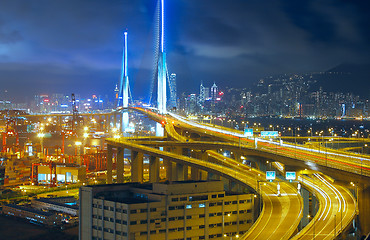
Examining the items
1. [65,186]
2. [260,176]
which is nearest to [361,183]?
[260,176]

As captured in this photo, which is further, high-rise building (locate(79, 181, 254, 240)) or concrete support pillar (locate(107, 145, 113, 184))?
concrete support pillar (locate(107, 145, 113, 184))

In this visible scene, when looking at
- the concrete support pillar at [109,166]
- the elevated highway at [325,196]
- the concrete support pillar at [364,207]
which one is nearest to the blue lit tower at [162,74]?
the concrete support pillar at [109,166]

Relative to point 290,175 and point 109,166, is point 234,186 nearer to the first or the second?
point 290,175

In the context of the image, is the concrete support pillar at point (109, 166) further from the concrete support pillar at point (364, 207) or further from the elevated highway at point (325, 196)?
the concrete support pillar at point (364, 207)

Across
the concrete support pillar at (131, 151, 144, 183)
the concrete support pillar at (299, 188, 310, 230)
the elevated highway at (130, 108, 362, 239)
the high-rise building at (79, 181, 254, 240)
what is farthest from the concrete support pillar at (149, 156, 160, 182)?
the concrete support pillar at (299, 188, 310, 230)

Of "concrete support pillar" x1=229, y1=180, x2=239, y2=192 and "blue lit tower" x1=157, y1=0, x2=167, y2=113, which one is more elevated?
"blue lit tower" x1=157, y1=0, x2=167, y2=113

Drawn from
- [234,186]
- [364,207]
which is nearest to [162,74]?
[234,186]

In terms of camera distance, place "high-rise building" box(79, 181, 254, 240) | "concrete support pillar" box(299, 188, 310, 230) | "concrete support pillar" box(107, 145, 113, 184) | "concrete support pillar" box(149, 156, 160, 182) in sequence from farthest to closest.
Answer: "concrete support pillar" box(107, 145, 113, 184), "concrete support pillar" box(149, 156, 160, 182), "concrete support pillar" box(299, 188, 310, 230), "high-rise building" box(79, 181, 254, 240)

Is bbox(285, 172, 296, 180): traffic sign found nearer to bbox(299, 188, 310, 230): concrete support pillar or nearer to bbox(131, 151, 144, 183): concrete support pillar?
bbox(299, 188, 310, 230): concrete support pillar

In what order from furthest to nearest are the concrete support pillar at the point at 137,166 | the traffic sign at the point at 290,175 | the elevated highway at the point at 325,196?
the concrete support pillar at the point at 137,166, the traffic sign at the point at 290,175, the elevated highway at the point at 325,196

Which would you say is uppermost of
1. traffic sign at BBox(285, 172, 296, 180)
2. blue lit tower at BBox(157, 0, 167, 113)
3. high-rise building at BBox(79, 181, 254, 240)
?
blue lit tower at BBox(157, 0, 167, 113)
